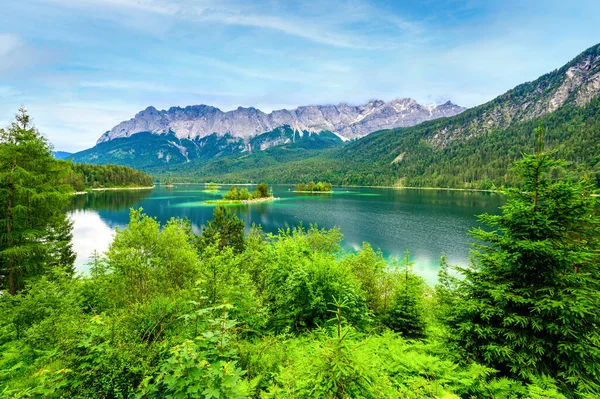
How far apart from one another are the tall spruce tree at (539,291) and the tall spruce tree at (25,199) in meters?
24.0

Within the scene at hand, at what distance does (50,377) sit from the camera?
13.9 ft

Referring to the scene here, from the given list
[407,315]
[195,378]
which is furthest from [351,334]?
[407,315]

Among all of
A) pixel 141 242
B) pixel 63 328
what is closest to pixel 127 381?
pixel 63 328

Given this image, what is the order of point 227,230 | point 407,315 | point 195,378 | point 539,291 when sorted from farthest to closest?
point 227,230 < point 407,315 < point 539,291 < point 195,378

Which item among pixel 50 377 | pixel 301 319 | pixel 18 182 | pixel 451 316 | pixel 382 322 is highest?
pixel 18 182

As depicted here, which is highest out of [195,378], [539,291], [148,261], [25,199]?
[25,199]

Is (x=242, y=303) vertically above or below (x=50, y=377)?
below

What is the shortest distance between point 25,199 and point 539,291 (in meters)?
26.7

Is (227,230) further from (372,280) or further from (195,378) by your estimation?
(195,378)

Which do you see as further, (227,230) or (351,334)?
(227,230)

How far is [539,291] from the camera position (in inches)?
310

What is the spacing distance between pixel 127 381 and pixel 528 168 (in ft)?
39.0

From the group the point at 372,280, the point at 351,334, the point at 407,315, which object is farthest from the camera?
the point at 372,280

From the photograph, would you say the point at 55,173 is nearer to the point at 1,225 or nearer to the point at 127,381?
the point at 1,225
